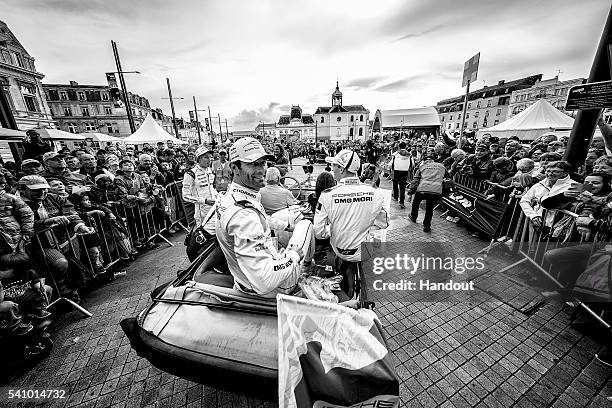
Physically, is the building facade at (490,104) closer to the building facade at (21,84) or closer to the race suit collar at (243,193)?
the race suit collar at (243,193)

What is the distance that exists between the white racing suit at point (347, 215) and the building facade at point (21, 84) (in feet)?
145

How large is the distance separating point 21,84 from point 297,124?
224 feet

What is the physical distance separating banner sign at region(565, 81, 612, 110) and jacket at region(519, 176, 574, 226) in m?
1.09

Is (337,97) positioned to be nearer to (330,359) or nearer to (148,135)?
(148,135)

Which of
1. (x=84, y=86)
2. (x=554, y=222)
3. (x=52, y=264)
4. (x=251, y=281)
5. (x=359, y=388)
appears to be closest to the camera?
(x=359, y=388)

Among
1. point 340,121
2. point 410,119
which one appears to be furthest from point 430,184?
point 340,121

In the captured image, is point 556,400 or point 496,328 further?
point 496,328

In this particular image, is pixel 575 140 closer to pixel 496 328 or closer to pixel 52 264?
pixel 496 328

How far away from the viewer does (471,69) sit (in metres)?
8.26

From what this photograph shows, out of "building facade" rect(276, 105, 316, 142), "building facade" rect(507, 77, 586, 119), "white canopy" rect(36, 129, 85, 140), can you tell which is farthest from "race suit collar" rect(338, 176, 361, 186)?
"building facade" rect(276, 105, 316, 142)

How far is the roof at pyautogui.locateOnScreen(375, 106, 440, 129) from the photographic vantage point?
24138 mm

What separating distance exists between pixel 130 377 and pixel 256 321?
6.42 ft

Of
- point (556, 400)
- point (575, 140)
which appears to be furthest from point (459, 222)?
point (556, 400)

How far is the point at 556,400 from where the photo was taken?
86.0 inches
